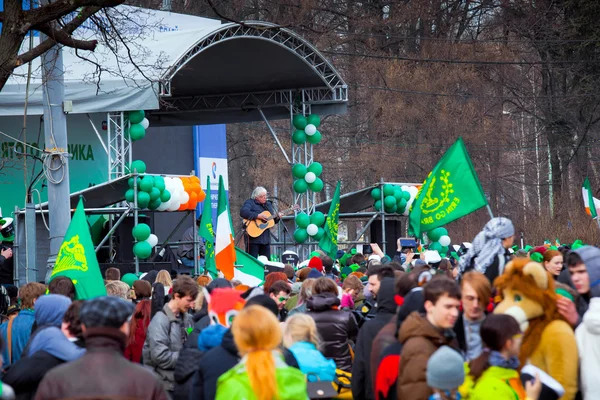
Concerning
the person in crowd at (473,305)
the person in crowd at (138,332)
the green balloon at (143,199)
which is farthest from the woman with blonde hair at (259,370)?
the green balloon at (143,199)

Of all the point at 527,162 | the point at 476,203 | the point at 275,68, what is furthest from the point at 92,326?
the point at 527,162

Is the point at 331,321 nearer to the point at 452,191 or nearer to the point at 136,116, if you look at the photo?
the point at 452,191

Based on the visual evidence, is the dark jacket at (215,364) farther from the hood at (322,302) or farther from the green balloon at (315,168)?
the green balloon at (315,168)

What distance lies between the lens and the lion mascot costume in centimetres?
600

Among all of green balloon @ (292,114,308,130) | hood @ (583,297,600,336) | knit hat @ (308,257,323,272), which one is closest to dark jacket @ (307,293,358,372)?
hood @ (583,297,600,336)

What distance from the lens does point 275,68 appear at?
888 inches

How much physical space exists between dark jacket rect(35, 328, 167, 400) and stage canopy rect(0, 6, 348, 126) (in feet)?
41.4

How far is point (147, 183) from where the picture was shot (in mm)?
17672

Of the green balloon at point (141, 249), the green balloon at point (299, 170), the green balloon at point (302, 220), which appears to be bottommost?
the green balloon at point (141, 249)

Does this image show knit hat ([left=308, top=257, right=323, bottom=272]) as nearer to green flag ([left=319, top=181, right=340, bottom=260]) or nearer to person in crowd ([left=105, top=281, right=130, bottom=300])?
person in crowd ([left=105, top=281, right=130, bottom=300])

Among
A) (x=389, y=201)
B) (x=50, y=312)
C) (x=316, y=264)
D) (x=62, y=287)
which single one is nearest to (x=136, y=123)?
(x=389, y=201)

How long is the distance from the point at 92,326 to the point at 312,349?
2.23m

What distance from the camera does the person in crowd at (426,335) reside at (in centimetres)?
578

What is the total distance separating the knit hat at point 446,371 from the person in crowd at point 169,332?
3543mm
